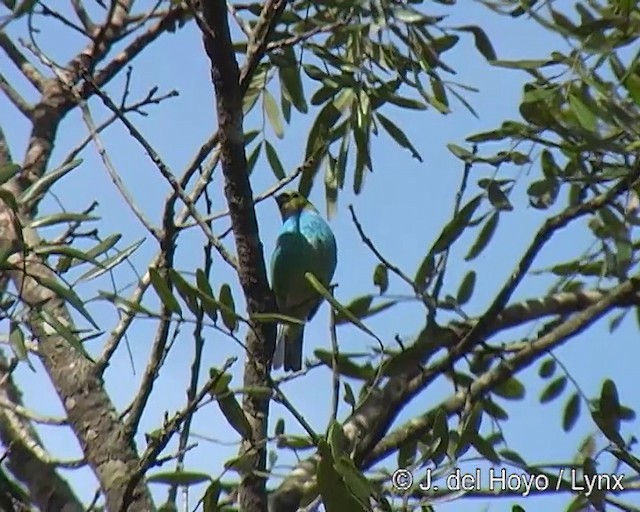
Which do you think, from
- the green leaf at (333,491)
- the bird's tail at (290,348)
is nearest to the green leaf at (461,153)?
the green leaf at (333,491)

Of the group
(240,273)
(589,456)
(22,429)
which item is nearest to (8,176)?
(240,273)

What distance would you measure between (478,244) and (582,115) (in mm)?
341

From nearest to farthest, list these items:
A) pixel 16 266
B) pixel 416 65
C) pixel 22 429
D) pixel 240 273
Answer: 1. pixel 16 266
2. pixel 240 273
3. pixel 22 429
4. pixel 416 65

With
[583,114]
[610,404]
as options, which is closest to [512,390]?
[610,404]

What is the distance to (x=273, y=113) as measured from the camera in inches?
108

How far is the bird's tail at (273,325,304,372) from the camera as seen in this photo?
11.9ft

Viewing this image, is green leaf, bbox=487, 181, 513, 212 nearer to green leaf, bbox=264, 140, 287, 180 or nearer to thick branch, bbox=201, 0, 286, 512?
Result: thick branch, bbox=201, 0, 286, 512

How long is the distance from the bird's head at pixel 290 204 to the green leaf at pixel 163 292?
2453mm

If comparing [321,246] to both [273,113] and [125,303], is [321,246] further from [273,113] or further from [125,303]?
[125,303]

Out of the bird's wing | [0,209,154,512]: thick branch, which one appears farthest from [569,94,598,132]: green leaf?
the bird's wing

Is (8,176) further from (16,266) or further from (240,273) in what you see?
(240,273)

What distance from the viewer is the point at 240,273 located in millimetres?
2090

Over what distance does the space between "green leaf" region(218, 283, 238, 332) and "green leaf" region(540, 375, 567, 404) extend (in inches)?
27.4

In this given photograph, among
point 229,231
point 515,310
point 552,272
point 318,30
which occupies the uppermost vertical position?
point 318,30
